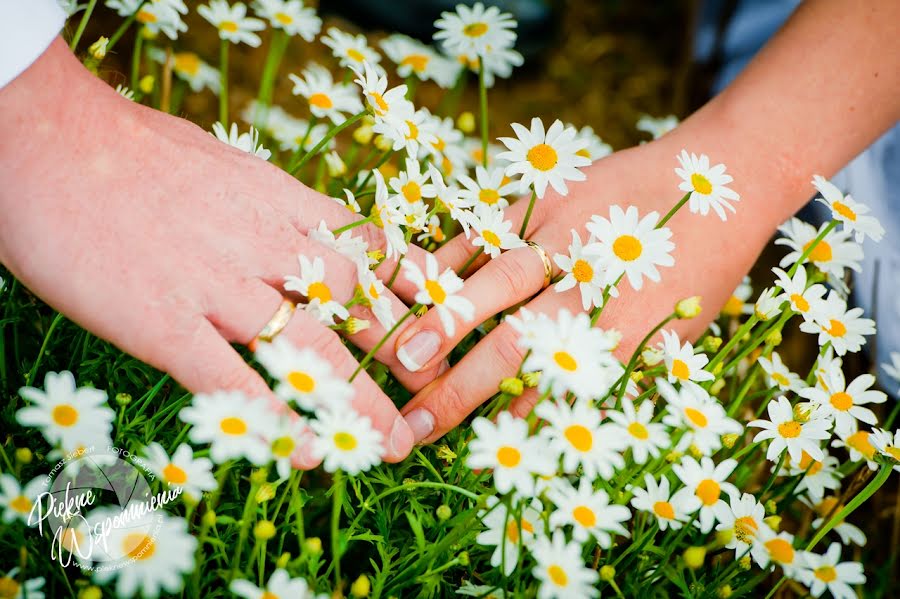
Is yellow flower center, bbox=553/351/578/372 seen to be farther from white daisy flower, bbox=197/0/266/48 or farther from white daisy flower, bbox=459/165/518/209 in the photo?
white daisy flower, bbox=197/0/266/48

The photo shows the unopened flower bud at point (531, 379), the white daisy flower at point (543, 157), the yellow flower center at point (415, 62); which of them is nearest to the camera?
the unopened flower bud at point (531, 379)

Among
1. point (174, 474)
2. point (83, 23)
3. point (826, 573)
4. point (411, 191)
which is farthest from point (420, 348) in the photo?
point (83, 23)

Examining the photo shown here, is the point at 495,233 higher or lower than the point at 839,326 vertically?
lower

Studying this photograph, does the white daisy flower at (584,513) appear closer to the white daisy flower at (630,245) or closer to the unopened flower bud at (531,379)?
the unopened flower bud at (531,379)

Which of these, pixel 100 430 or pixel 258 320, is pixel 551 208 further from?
pixel 100 430

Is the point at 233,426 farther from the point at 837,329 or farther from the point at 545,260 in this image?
the point at 837,329

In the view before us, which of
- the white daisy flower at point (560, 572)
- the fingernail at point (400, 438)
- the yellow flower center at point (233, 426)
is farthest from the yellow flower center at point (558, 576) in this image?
the yellow flower center at point (233, 426)
